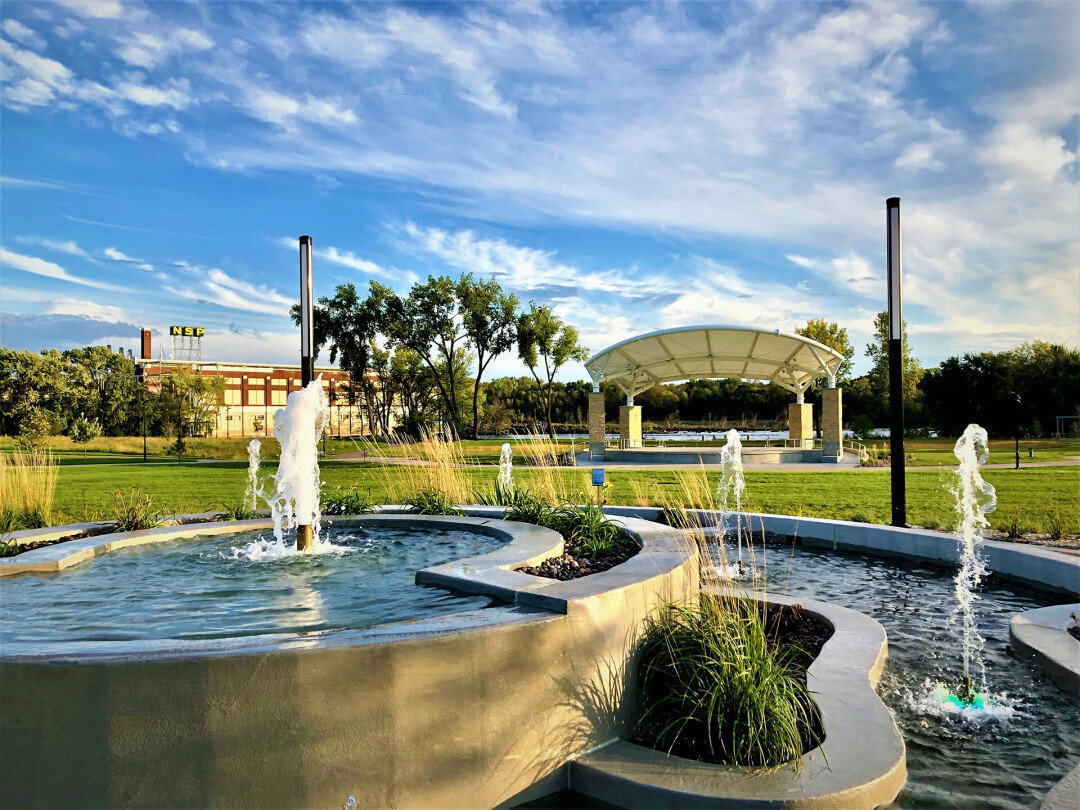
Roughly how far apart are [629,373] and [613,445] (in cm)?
328

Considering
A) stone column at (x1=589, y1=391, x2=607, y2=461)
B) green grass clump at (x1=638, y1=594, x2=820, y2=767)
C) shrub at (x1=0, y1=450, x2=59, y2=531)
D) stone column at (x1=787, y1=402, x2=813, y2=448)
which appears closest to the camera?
green grass clump at (x1=638, y1=594, x2=820, y2=767)

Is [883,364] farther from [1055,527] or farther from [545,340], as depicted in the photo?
[1055,527]

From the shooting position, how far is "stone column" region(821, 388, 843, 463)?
71.3ft

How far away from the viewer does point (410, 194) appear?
1202 centimetres

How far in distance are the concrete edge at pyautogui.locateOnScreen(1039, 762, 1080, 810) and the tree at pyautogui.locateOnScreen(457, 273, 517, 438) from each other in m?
34.1

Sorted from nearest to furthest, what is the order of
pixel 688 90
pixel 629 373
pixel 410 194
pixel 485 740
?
pixel 485 740
pixel 688 90
pixel 410 194
pixel 629 373

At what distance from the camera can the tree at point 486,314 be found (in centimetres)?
3634

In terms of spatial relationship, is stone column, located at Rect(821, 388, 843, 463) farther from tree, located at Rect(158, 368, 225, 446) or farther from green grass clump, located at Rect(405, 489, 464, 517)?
tree, located at Rect(158, 368, 225, 446)

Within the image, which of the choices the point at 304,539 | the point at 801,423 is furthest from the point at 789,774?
the point at 801,423

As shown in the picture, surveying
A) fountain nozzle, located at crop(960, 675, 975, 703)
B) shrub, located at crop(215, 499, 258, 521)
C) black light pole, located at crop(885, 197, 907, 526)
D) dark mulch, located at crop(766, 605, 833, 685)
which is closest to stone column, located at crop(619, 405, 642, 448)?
black light pole, located at crop(885, 197, 907, 526)

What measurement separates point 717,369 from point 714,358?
6.97 feet

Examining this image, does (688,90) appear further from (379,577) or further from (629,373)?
(629,373)

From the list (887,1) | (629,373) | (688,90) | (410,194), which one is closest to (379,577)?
(688,90)

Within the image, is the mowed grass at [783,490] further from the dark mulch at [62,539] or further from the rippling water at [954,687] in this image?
the rippling water at [954,687]
